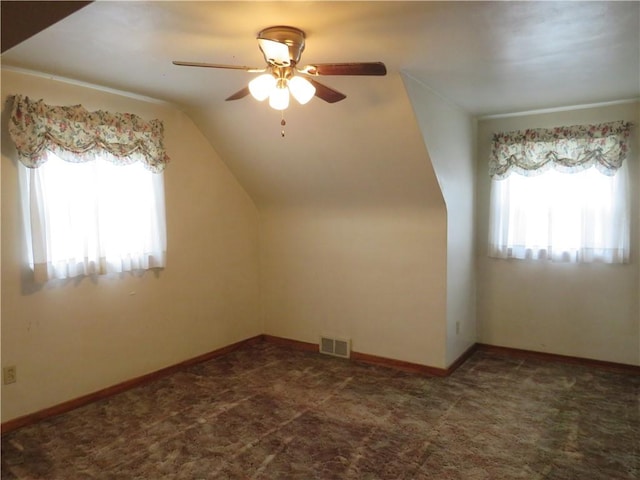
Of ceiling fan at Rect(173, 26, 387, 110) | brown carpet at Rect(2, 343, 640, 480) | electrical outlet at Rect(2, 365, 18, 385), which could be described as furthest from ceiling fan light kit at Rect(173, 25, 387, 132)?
electrical outlet at Rect(2, 365, 18, 385)

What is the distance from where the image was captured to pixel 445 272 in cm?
375

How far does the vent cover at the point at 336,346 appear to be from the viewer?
14.0 ft

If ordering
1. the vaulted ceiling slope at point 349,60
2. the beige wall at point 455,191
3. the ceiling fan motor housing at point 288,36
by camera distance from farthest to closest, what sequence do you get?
1. the beige wall at point 455,191
2. the ceiling fan motor housing at point 288,36
3. the vaulted ceiling slope at point 349,60

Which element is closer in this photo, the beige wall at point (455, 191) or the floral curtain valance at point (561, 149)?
the beige wall at point (455, 191)

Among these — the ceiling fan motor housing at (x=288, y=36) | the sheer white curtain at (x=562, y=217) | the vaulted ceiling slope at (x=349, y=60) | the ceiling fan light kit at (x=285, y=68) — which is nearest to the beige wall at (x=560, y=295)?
the sheer white curtain at (x=562, y=217)

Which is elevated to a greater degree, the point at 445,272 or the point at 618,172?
the point at 618,172

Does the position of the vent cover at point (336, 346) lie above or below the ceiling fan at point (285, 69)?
below

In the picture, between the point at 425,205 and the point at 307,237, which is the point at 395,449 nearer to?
the point at 425,205

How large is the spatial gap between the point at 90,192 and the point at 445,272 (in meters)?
2.84

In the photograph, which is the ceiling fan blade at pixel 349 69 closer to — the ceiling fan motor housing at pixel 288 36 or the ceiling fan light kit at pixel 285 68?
the ceiling fan light kit at pixel 285 68

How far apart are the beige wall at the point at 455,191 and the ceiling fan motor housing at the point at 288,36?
1.12 meters

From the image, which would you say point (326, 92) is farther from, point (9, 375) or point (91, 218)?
point (9, 375)

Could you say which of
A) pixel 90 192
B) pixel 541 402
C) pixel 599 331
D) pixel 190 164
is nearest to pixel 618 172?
pixel 599 331

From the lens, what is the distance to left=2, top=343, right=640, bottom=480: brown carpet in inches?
95.7
